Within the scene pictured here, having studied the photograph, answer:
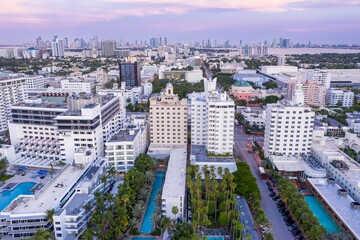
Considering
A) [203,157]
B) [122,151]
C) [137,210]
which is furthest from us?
[203,157]

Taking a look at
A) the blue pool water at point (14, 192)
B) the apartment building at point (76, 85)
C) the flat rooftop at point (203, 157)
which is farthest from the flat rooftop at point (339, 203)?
the apartment building at point (76, 85)

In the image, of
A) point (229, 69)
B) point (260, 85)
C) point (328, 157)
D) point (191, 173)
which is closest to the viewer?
point (191, 173)

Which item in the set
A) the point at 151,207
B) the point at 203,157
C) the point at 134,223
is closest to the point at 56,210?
the point at 134,223

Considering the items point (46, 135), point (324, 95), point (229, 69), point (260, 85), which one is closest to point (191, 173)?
point (46, 135)

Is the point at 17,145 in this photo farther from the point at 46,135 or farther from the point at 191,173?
the point at 191,173

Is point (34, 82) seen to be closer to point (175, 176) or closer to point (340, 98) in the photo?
point (175, 176)

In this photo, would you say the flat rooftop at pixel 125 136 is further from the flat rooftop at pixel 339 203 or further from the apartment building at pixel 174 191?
the flat rooftop at pixel 339 203

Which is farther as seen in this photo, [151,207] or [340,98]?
[340,98]
